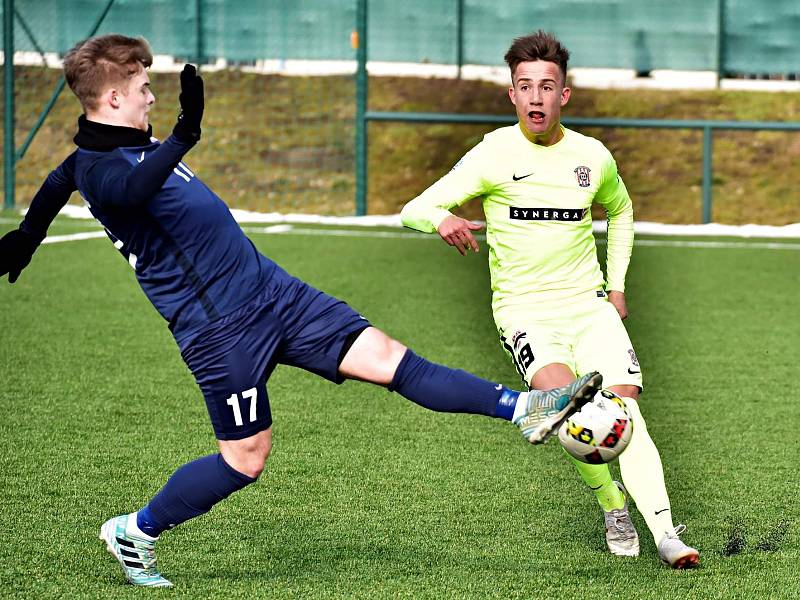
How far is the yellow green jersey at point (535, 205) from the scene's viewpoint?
5.24m

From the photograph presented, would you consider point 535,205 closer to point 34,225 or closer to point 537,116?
point 537,116

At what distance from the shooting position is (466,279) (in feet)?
39.6

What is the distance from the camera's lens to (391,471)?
6172 mm

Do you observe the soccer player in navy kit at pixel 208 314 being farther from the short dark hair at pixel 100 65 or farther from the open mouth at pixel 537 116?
the open mouth at pixel 537 116

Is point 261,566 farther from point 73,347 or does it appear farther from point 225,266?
point 73,347

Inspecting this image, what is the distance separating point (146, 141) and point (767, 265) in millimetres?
9627

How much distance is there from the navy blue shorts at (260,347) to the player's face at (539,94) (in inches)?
41.6

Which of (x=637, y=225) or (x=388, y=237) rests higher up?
(x=388, y=237)

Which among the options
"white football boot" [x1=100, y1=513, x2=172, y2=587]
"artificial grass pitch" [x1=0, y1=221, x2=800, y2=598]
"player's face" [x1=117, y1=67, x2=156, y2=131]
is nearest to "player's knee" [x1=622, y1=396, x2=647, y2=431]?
"artificial grass pitch" [x1=0, y1=221, x2=800, y2=598]

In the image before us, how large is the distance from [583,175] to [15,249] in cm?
196

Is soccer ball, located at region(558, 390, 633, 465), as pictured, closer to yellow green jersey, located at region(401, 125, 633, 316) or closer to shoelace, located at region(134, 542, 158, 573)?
yellow green jersey, located at region(401, 125, 633, 316)

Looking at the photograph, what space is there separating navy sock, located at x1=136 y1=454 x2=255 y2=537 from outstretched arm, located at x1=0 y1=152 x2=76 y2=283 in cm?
83

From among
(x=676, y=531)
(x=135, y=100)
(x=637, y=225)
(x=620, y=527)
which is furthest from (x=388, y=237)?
(x=135, y=100)

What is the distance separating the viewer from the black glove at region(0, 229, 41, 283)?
4.73 meters
